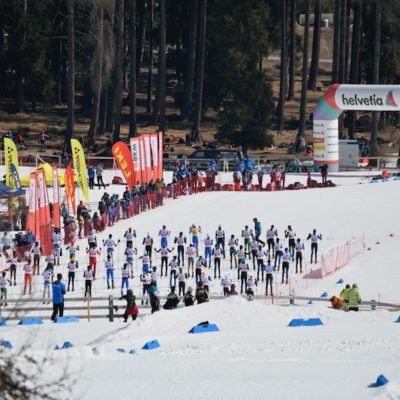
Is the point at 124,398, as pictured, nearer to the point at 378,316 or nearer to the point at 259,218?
the point at 378,316

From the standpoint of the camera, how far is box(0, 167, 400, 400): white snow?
22.0 metres

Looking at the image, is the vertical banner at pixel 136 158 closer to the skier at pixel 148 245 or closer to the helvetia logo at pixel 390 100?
the skier at pixel 148 245

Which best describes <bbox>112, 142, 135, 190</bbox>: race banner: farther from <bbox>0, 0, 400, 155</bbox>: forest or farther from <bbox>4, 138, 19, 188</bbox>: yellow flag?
<bbox>0, 0, 400, 155</bbox>: forest

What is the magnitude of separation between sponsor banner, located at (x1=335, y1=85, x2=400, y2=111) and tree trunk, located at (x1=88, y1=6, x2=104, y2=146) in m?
14.6

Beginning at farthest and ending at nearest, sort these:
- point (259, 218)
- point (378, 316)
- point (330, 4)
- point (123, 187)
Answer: point (330, 4) < point (123, 187) < point (259, 218) < point (378, 316)

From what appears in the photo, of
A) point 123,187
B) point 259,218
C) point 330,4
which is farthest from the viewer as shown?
point 330,4

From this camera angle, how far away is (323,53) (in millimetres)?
107688

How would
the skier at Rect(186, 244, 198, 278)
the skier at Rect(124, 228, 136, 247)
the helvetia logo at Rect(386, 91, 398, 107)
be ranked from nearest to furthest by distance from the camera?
1. the skier at Rect(186, 244, 198, 278)
2. the skier at Rect(124, 228, 136, 247)
3. the helvetia logo at Rect(386, 91, 398, 107)

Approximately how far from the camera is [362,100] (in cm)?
5756

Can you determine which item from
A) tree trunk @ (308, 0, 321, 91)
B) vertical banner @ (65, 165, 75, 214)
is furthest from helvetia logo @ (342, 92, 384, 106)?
tree trunk @ (308, 0, 321, 91)

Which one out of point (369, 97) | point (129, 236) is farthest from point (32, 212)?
point (369, 97)

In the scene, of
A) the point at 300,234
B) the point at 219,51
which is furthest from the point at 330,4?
the point at 300,234

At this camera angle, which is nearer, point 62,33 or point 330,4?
point 62,33

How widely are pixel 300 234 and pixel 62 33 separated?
37.4m
